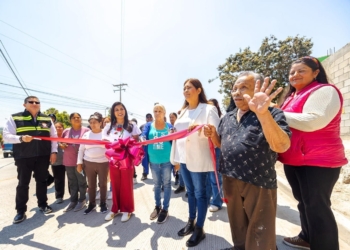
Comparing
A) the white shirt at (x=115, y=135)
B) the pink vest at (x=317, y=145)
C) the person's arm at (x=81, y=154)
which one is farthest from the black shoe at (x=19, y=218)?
the pink vest at (x=317, y=145)

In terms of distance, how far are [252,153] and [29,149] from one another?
373 centimetres

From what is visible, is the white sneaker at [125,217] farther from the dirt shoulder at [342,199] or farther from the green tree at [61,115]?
the green tree at [61,115]

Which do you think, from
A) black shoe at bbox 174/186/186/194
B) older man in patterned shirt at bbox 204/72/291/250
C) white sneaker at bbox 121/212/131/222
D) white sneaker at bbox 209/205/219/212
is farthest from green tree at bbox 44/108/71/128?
older man in patterned shirt at bbox 204/72/291/250

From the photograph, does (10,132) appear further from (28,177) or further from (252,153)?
(252,153)

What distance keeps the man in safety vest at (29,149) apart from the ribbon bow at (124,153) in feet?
4.74

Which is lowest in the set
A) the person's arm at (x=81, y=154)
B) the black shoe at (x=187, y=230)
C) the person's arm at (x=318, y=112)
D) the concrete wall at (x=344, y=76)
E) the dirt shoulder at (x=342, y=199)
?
the black shoe at (x=187, y=230)

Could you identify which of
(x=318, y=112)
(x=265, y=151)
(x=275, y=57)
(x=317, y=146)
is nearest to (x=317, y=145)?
(x=317, y=146)

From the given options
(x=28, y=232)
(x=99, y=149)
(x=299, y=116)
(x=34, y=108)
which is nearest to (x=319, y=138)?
(x=299, y=116)

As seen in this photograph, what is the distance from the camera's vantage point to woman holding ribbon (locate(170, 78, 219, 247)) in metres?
2.37

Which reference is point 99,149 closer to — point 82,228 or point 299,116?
point 82,228

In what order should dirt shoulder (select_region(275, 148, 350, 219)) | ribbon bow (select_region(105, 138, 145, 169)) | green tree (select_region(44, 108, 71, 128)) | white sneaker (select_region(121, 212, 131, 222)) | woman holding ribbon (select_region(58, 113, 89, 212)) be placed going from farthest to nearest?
green tree (select_region(44, 108, 71, 128))
woman holding ribbon (select_region(58, 113, 89, 212))
white sneaker (select_region(121, 212, 131, 222))
ribbon bow (select_region(105, 138, 145, 169))
dirt shoulder (select_region(275, 148, 350, 219))

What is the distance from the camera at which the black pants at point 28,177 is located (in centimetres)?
336

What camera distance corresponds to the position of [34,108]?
353 centimetres

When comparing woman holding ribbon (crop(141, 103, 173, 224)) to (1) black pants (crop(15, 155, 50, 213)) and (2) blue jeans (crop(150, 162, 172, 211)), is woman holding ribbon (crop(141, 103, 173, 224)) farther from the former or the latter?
(1) black pants (crop(15, 155, 50, 213))
